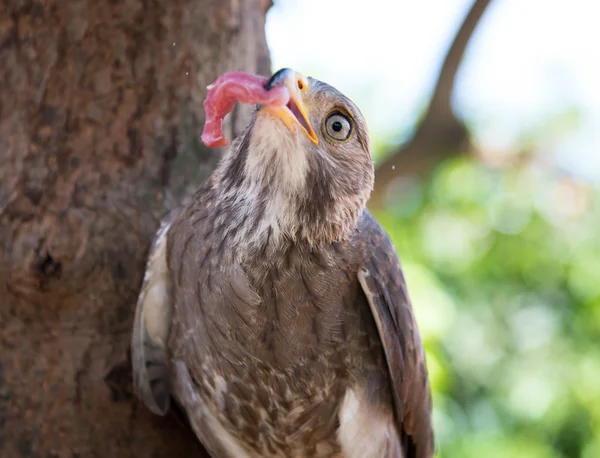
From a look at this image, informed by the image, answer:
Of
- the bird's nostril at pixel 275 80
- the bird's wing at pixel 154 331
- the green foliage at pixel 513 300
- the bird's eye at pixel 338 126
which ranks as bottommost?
the green foliage at pixel 513 300

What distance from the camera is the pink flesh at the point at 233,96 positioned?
1979mm

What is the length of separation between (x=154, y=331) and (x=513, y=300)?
5.60 metres

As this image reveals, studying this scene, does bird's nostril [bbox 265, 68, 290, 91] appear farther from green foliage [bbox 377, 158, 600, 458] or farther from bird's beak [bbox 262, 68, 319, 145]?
green foliage [bbox 377, 158, 600, 458]

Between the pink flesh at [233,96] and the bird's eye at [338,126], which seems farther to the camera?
the bird's eye at [338,126]

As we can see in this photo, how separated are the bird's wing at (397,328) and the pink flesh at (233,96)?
0.63m

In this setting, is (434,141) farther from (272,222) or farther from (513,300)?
(272,222)

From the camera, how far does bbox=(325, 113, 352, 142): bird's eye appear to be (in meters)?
2.25

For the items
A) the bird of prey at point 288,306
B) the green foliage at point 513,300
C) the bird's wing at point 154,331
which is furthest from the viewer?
the green foliage at point 513,300

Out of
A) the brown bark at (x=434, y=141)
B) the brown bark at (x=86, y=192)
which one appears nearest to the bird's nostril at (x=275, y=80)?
the brown bark at (x=86, y=192)

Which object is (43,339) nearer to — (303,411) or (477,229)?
(303,411)

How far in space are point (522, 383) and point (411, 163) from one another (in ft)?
8.60

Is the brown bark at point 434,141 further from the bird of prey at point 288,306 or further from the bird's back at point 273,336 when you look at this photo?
the bird's back at point 273,336

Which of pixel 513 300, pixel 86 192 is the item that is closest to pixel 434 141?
pixel 513 300

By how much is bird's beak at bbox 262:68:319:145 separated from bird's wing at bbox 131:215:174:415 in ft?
2.22
